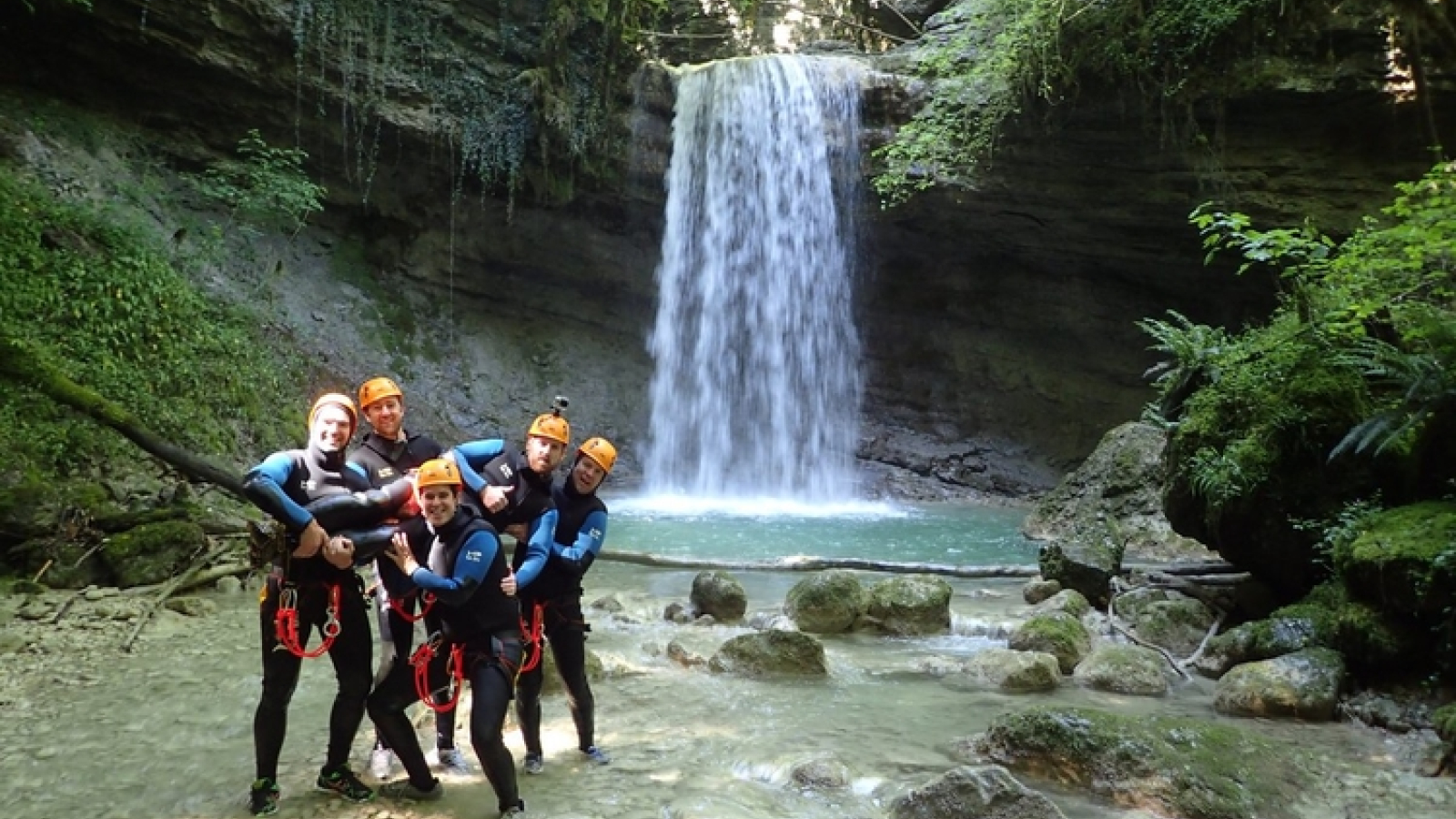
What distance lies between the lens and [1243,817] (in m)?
3.34

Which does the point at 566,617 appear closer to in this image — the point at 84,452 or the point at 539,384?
the point at 84,452

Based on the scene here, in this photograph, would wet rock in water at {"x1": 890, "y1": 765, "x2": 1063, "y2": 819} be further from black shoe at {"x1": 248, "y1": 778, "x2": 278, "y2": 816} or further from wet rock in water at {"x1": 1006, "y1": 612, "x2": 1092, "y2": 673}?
wet rock in water at {"x1": 1006, "y1": 612, "x2": 1092, "y2": 673}

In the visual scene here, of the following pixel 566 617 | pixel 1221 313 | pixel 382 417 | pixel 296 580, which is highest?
pixel 1221 313

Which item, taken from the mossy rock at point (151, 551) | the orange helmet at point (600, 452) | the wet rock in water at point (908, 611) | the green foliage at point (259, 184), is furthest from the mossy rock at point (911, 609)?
the green foliage at point (259, 184)

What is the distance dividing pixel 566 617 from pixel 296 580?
1126mm

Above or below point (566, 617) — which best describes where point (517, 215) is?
above

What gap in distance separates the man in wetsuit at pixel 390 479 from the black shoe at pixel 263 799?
1.42ft

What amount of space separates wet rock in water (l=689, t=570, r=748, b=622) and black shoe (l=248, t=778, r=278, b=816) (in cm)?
389

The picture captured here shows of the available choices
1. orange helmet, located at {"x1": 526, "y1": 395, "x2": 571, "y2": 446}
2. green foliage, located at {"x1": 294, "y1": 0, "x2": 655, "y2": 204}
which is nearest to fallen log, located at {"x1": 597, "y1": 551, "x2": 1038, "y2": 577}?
orange helmet, located at {"x1": 526, "y1": 395, "x2": 571, "y2": 446}

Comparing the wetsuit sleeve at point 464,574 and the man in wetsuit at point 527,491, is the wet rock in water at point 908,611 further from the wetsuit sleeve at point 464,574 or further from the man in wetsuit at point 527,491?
the wetsuit sleeve at point 464,574

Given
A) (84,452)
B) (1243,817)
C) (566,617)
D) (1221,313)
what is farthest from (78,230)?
(1221,313)

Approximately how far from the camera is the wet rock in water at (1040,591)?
24.5 feet

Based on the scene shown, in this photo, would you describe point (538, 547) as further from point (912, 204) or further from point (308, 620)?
point (912, 204)

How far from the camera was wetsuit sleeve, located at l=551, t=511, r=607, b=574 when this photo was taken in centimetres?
383
